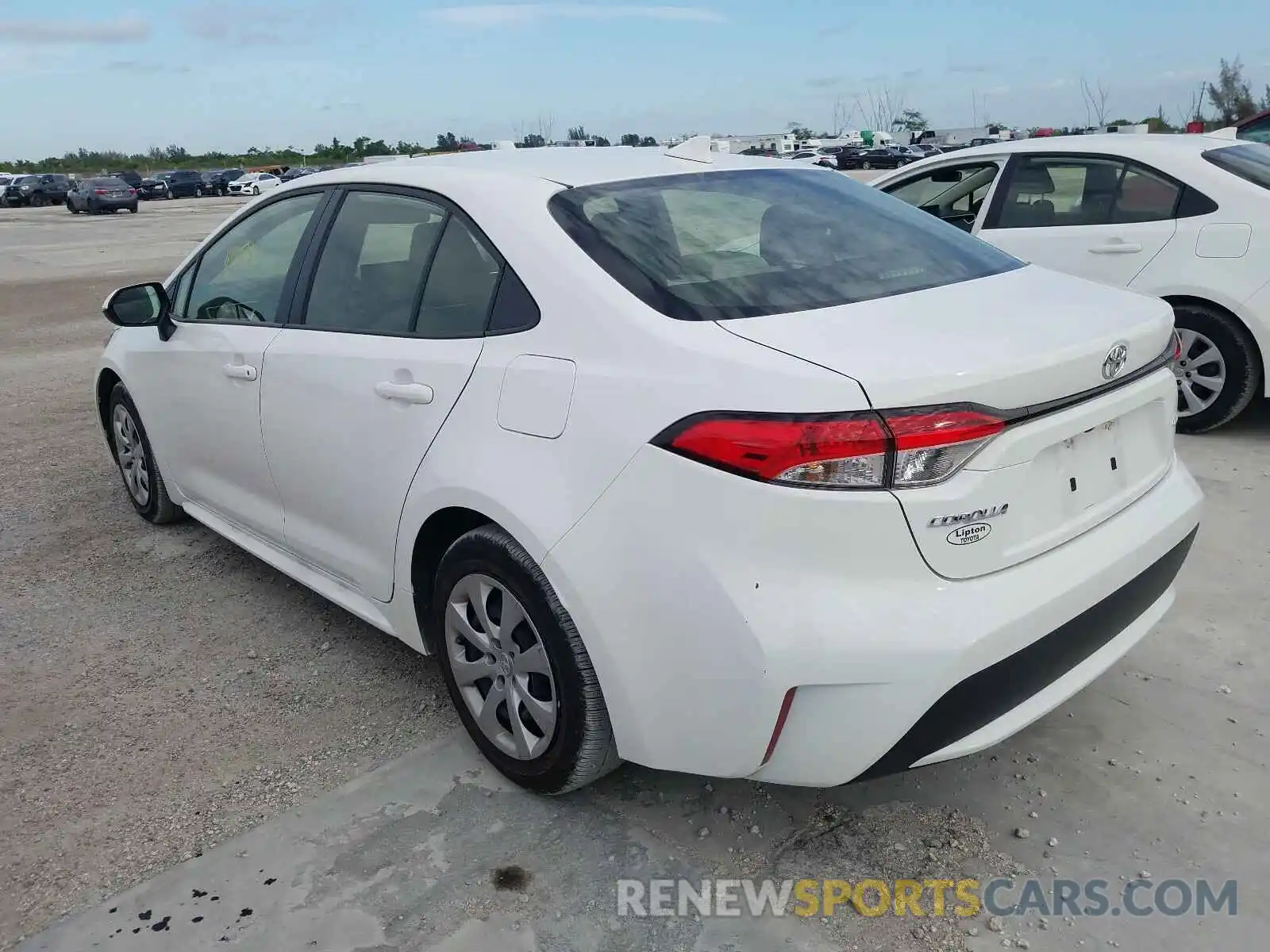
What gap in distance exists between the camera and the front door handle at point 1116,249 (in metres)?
5.61

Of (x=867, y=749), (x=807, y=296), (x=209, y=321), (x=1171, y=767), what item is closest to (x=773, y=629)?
(x=867, y=749)

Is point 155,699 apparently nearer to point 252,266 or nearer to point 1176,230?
point 252,266

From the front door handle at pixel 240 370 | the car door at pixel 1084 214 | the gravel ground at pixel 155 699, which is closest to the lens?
the gravel ground at pixel 155 699

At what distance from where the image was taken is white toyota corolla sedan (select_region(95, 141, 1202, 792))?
206 centimetres

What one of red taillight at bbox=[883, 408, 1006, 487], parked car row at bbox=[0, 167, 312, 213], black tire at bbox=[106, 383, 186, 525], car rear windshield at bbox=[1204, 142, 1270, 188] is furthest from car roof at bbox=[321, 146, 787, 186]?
parked car row at bbox=[0, 167, 312, 213]

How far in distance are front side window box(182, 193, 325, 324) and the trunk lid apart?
191 centimetres

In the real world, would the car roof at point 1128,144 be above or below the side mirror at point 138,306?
above

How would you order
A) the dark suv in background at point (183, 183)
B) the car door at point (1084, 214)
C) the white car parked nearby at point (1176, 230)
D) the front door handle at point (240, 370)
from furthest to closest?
the dark suv in background at point (183, 183), the car door at point (1084, 214), the white car parked nearby at point (1176, 230), the front door handle at point (240, 370)

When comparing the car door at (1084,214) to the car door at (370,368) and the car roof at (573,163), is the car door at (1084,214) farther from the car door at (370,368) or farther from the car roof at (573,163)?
the car door at (370,368)

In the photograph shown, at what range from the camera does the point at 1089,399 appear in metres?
2.34

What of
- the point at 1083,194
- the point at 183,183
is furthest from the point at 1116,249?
the point at 183,183

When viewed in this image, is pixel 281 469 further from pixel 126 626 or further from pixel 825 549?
pixel 825 549

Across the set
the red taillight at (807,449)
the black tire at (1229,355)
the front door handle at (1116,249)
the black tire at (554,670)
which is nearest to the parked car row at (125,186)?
the front door handle at (1116,249)

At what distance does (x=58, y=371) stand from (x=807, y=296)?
8.30 metres
